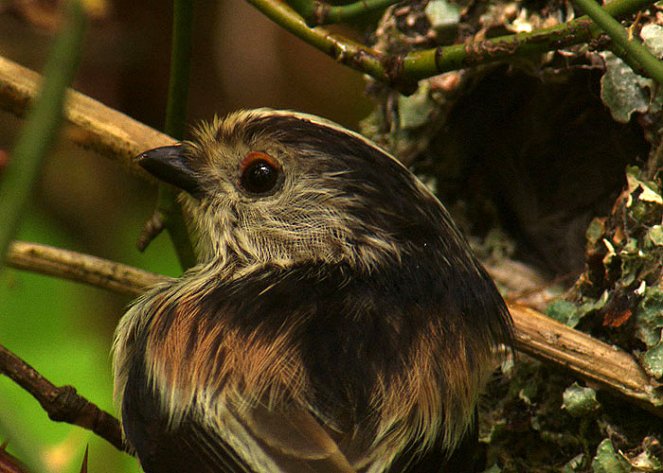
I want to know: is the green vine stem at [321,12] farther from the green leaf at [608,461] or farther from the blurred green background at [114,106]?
the green leaf at [608,461]

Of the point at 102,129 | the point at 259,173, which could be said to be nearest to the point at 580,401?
the point at 259,173

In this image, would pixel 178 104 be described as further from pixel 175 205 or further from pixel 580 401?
pixel 580 401

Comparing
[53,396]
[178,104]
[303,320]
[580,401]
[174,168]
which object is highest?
[178,104]

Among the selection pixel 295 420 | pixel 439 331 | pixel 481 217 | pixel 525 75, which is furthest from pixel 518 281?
pixel 295 420

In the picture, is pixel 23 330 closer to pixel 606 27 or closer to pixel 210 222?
pixel 210 222

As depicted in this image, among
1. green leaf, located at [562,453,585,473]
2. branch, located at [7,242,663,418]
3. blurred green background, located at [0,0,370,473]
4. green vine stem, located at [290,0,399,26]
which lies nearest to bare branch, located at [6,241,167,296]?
branch, located at [7,242,663,418]

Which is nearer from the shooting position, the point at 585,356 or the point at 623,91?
the point at 585,356
